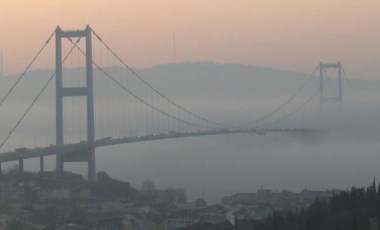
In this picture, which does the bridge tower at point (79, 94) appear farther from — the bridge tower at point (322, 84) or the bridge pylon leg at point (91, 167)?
the bridge tower at point (322, 84)

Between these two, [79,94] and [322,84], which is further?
[322,84]

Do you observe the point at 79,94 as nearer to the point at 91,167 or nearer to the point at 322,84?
the point at 91,167

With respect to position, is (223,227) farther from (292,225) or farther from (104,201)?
(104,201)

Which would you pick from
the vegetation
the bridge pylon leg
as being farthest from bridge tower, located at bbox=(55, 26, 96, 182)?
the vegetation

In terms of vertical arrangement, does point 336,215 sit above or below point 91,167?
below

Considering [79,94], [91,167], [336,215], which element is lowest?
[336,215]

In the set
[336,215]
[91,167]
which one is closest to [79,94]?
[91,167]
